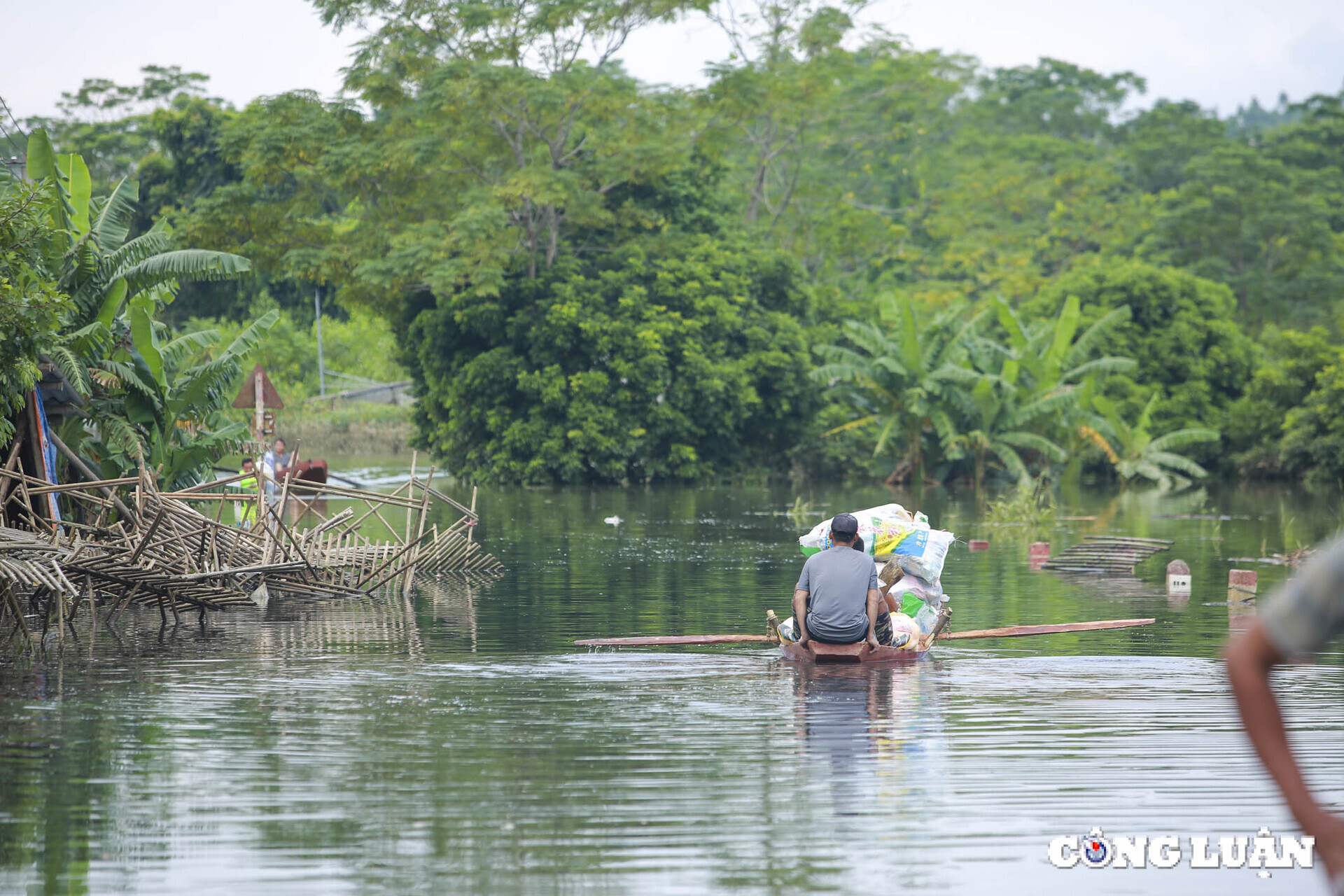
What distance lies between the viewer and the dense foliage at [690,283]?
38531mm

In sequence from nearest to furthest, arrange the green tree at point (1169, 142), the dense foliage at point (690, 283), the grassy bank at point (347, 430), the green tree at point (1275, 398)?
the dense foliage at point (690, 283) → the green tree at point (1275, 398) → the grassy bank at point (347, 430) → the green tree at point (1169, 142)

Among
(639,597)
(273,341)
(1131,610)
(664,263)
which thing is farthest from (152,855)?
(273,341)

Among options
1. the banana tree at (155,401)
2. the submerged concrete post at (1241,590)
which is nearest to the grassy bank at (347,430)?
the banana tree at (155,401)

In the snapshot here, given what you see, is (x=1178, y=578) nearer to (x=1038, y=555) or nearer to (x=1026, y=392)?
(x=1038, y=555)

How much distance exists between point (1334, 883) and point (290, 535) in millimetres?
13184

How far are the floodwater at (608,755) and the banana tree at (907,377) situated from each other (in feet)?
79.7

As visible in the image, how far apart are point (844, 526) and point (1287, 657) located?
8.41 meters

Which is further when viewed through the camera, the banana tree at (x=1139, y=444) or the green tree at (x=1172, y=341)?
the green tree at (x=1172, y=341)

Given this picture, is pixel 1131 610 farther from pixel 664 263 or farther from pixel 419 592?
pixel 664 263

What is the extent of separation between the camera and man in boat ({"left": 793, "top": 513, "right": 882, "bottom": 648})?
11742 mm

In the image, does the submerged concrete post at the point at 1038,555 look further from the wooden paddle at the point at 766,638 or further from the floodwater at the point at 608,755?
the wooden paddle at the point at 766,638

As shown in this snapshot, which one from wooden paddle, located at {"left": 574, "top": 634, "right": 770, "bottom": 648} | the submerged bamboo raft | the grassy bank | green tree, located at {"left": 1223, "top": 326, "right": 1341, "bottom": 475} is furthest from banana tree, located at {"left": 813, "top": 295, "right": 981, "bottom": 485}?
wooden paddle, located at {"left": 574, "top": 634, "right": 770, "bottom": 648}

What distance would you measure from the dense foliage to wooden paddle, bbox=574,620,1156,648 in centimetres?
2462

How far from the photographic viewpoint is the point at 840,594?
11805 millimetres
